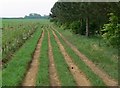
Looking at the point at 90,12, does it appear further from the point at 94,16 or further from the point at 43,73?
the point at 43,73

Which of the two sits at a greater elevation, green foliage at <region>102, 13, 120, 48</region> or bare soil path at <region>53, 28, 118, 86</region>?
green foliage at <region>102, 13, 120, 48</region>

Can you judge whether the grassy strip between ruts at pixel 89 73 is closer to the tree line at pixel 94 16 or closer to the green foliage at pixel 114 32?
the green foliage at pixel 114 32

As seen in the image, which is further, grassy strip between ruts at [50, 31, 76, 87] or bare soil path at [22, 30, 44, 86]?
bare soil path at [22, 30, 44, 86]

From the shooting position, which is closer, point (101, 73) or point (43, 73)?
point (43, 73)

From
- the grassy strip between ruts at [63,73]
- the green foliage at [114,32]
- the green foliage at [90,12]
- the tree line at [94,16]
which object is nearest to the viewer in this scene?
the grassy strip between ruts at [63,73]

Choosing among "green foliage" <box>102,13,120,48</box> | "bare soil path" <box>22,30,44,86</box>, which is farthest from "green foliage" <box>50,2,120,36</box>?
"bare soil path" <box>22,30,44,86</box>

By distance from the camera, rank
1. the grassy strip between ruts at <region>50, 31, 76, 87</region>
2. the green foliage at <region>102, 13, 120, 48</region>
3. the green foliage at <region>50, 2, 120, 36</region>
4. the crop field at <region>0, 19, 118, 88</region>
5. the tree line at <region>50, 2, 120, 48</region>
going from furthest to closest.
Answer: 1. the green foliage at <region>50, 2, 120, 36</region>
2. the tree line at <region>50, 2, 120, 48</region>
3. the green foliage at <region>102, 13, 120, 48</region>
4. the crop field at <region>0, 19, 118, 88</region>
5. the grassy strip between ruts at <region>50, 31, 76, 87</region>

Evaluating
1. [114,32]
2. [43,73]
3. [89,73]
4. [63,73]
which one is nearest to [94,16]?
[114,32]

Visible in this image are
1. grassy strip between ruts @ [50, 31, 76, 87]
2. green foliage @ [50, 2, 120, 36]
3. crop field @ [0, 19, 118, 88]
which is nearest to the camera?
grassy strip between ruts @ [50, 31, 76, 87]

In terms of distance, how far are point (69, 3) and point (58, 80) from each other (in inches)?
1124

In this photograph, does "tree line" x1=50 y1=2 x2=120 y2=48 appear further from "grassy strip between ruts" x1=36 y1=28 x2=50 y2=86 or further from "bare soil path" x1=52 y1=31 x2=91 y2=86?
"grassy strip between ruts" x1=36 y1=28 x2=50 y2=86

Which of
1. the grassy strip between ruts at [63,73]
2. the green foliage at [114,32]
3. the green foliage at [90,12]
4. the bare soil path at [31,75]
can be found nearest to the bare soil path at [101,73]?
the grassy strip between ruts at [63,73]

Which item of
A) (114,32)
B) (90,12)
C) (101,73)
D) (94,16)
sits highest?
(90,12)

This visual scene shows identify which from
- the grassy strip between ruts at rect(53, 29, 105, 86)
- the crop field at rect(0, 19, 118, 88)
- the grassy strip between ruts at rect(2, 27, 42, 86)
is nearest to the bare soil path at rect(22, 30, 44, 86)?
the crop field at rect(0, 19, 118, 88)
